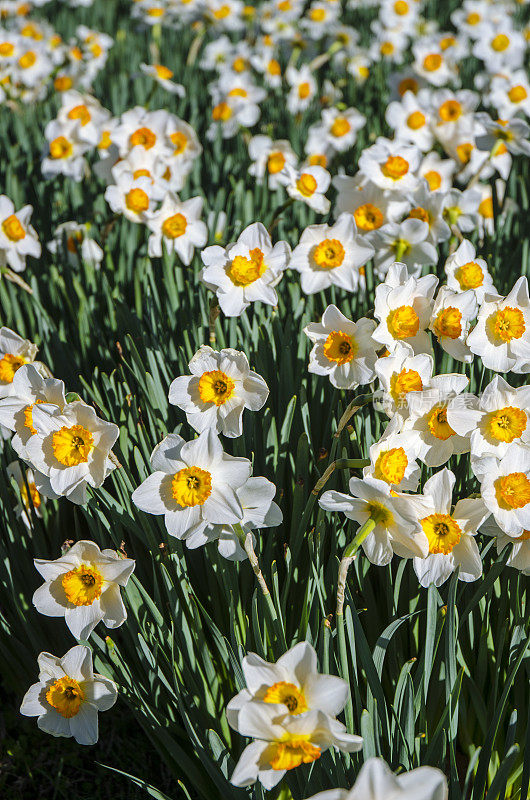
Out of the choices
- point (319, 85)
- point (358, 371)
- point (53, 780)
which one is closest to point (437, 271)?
point (358, 371)

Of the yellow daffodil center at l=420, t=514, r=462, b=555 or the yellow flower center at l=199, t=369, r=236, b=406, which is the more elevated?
the yellow flower center at l=199, t=369, r=236, b=406

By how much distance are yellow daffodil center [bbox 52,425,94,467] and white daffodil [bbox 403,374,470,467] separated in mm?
619

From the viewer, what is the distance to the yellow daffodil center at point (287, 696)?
1.08m

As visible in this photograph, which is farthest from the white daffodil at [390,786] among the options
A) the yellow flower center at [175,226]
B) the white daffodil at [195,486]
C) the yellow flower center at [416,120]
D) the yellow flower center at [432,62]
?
the yellow flower center at [432,62]

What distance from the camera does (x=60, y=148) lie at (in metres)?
2.89

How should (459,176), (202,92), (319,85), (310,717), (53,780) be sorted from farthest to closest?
(319,85), (202,92), (459,176), (53,780), (310,717)

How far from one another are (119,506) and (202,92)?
134 inches

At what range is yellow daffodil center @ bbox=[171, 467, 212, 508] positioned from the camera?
126 cm

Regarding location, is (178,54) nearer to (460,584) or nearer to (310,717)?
(460,584)

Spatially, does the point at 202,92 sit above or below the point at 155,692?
above

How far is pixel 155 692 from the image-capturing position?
1428 millimetres

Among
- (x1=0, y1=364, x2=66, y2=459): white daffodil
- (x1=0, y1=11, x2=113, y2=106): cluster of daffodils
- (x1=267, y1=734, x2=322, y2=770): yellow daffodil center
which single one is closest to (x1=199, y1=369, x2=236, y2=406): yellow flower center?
(x1=0, y1=364, x2=66, y2=459): white daffodil

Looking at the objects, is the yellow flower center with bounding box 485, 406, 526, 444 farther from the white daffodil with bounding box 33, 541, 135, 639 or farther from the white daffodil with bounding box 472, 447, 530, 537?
the white daffodil with bounding box 33, 541, 135, 639

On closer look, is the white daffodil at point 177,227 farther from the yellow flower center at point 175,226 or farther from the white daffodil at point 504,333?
the white daffodil at point 504,333
